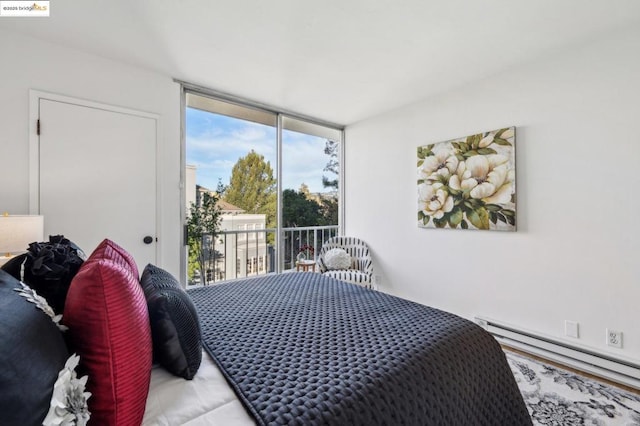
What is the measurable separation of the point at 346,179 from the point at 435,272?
71.5 inches

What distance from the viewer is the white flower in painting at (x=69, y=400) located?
538mm

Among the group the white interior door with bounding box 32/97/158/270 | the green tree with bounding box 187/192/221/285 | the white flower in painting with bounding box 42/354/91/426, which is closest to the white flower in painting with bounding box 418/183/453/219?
the green tree with bounding box 187/192/221/285

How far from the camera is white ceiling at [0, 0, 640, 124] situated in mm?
1790

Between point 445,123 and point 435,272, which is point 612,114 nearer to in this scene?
Result: point 445,123

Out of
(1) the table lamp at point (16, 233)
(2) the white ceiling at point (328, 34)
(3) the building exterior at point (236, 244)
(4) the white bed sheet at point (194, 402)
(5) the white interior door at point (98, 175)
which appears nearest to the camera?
(4) the white bed sheet at point (194, 402)

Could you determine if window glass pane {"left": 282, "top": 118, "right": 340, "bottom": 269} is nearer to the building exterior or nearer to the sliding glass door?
the sliding glass door

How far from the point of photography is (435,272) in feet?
10.2

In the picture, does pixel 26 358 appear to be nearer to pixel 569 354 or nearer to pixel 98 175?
pixel 98 175

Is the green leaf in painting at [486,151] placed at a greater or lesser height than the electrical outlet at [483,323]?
greater

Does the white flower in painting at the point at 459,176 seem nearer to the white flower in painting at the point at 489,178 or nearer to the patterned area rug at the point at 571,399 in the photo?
the white flower in painting at the point at 489,178

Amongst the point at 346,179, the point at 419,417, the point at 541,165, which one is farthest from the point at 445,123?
the point at 419,417

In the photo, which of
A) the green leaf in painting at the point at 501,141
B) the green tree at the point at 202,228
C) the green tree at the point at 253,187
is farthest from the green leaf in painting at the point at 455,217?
the green tree at the point at 202,228

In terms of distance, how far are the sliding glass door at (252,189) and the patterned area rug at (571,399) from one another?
8.37ft

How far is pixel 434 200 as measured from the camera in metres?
3.06
